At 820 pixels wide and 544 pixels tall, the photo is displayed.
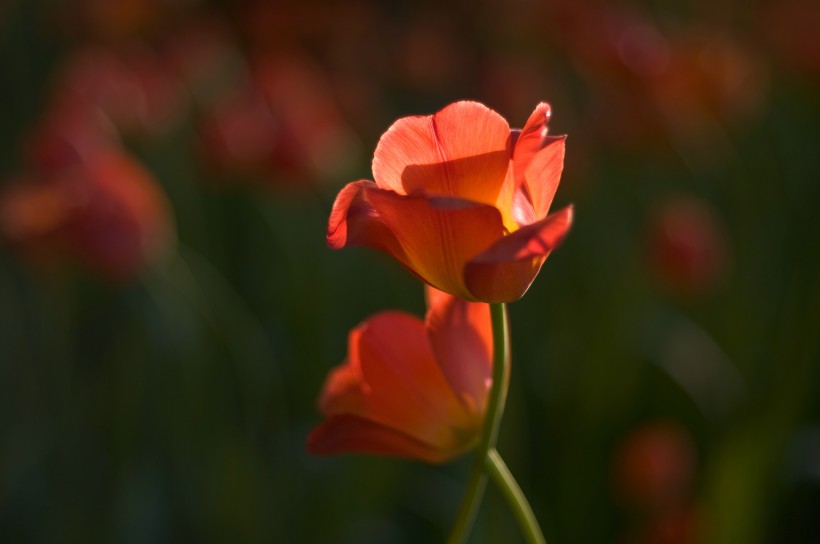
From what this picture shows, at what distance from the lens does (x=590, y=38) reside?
1.54 meters

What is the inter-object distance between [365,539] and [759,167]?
107 cm

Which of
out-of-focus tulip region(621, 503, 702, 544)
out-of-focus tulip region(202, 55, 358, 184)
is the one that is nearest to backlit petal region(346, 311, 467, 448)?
A: out-of-focus tulip region(621, 503, 702, 544)

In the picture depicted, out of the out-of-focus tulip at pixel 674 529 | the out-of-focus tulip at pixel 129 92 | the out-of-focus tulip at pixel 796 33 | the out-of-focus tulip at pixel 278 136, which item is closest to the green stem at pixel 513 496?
the out-of-focus tulip at pixel 674 529

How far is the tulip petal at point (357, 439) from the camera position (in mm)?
381

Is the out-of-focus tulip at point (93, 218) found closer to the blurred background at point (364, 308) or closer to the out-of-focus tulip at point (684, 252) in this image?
the blurred background at point (364, 308)

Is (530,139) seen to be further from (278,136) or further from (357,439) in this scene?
(278,136)

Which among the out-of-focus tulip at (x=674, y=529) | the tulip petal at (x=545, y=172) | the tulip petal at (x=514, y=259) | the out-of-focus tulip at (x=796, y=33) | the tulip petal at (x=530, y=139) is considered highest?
the tulip petal at (x=530, y=139)

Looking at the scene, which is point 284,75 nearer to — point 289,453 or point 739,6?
point 289,453

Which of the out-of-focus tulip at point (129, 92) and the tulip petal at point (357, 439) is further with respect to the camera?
the out-of-focus tulip at point (129, 92)

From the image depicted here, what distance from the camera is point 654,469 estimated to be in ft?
3.05

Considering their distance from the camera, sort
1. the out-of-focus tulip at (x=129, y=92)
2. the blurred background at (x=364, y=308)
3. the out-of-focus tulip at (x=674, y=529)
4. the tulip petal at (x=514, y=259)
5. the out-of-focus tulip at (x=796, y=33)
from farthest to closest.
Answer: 1. the out-of-focus tulip at (x=796, y=33)
2. the out-of-focus tulip at (x=129, y=92)
3. the blurred background at (x=364, y=308)
4. the out-of-focus tulip at (x=674, y=529)
5. the tulip petal at (x=514, y=259)

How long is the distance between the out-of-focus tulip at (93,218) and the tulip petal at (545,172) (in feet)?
2.18

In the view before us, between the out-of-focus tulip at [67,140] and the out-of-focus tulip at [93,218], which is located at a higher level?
the out-of-focus tulip at [67,140]

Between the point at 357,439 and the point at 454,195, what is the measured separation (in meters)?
0.10
